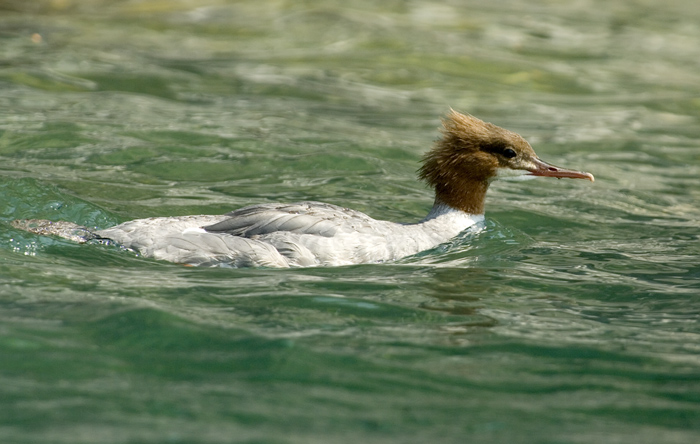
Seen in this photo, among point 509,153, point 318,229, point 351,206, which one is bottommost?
point 351,206

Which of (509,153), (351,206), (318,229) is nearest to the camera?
(318,229)

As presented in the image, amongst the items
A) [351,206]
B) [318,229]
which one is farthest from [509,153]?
[351,206]

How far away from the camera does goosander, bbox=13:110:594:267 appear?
265 inches

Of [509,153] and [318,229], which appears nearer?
[318,229]

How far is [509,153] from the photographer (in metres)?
7.64

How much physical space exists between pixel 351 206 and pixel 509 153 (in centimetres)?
194

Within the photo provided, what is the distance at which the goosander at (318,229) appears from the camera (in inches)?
265

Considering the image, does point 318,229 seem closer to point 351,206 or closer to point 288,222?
point 288,222

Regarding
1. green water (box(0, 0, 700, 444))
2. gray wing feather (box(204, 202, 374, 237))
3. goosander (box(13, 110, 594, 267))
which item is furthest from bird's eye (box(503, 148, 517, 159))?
gray wing feather (box(204, 202, 374, 237))

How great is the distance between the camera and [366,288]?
6.40 meters

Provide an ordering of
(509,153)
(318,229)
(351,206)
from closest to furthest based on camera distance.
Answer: (318,229) < (509,153) < (351,206)

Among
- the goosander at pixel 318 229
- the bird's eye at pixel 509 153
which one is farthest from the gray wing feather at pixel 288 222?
the bird's eye at pixel 509 153

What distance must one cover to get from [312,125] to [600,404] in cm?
717

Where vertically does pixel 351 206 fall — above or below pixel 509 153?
below
